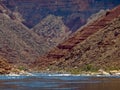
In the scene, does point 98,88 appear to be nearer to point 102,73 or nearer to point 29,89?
point 29,89

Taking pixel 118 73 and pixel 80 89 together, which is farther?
pixel 118 73

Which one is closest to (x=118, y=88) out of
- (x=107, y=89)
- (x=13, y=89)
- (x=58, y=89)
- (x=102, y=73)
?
(x=107, y=89)

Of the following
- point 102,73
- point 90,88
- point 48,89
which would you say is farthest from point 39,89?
point 102,73

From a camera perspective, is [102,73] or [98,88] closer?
[98,88]

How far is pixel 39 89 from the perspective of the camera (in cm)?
11100

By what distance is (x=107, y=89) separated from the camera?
106 meters

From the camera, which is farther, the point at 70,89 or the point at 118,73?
the point at 118,73

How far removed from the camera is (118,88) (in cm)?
10750

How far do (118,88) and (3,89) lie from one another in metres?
19.7

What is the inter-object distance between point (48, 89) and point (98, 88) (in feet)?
29.1

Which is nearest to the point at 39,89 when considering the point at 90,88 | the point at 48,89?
the point at 48,89

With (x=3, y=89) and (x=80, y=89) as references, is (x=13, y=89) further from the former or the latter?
(x=80, y=89)

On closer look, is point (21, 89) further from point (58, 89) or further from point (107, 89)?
point (107, 89)

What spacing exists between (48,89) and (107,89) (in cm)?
1148
